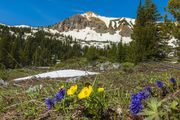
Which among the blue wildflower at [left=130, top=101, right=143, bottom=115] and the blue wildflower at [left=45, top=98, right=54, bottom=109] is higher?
the blue wildflower at [left=130, top=101, right=143, bottom=115]

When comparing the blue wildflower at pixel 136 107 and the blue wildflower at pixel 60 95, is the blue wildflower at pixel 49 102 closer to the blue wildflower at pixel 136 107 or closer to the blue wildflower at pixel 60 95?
the blue wildflower at pixel 60 95

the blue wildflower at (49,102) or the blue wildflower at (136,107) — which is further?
the blue wildflower at (49,102)

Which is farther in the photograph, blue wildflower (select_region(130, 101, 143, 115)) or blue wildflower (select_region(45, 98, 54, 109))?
blue wildflower (select_region(45, 98, 54, 109))

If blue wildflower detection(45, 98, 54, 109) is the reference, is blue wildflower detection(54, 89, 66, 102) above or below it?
above

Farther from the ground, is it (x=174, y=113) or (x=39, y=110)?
(x=174, y=113)

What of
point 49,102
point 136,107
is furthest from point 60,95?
point 136,107

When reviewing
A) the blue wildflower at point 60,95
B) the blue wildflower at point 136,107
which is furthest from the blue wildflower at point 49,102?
the blue wildflower at point 136,107

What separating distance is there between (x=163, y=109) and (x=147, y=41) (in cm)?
2785

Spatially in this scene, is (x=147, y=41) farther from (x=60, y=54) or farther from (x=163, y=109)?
(x=60, y=54)

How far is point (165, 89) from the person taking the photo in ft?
8.96

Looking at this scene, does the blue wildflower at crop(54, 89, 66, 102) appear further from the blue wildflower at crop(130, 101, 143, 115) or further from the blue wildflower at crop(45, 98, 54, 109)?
the blue wildflower at crop(130, 101, 143, 115)

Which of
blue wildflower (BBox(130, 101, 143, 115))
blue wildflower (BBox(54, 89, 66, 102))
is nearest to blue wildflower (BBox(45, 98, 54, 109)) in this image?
blue wildflower (BBox(54, 89, 66, 102))

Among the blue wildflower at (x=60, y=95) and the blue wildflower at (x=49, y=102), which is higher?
the blue wildflower at (x=60, y=95)

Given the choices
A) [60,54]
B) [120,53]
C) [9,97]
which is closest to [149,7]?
[120,53]
